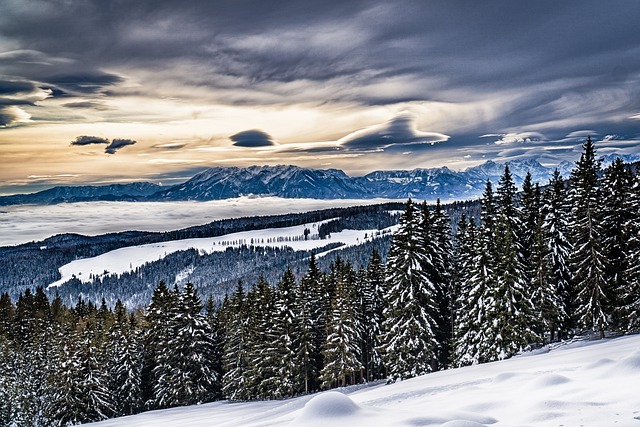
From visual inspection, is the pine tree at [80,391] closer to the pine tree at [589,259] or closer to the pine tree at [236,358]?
the pine tree at [236,358]

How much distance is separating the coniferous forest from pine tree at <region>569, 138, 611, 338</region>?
11 cm

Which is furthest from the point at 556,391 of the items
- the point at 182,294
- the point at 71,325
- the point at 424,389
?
the point at 71,325

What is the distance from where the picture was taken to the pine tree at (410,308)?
35406 millimetres

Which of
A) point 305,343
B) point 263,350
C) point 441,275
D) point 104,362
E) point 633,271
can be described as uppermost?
point 633,271

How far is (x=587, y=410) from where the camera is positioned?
966cm

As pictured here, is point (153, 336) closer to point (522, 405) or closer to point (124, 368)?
Answer: point (124, 368)

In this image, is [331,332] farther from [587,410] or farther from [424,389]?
[587,410]

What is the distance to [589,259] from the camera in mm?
33469

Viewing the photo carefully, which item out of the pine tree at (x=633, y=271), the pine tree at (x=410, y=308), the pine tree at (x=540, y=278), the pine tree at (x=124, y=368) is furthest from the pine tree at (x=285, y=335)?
the pine tree at (x=633, y=271)

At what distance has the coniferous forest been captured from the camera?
110ft

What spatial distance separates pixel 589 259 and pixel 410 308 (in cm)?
1432

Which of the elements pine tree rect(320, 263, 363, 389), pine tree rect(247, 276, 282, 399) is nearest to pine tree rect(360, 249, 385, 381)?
pine tree rect(320, 263, 363, 389)

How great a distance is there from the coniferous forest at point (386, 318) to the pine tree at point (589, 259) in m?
0.11

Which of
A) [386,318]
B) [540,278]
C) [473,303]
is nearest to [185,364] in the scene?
[386,318]
